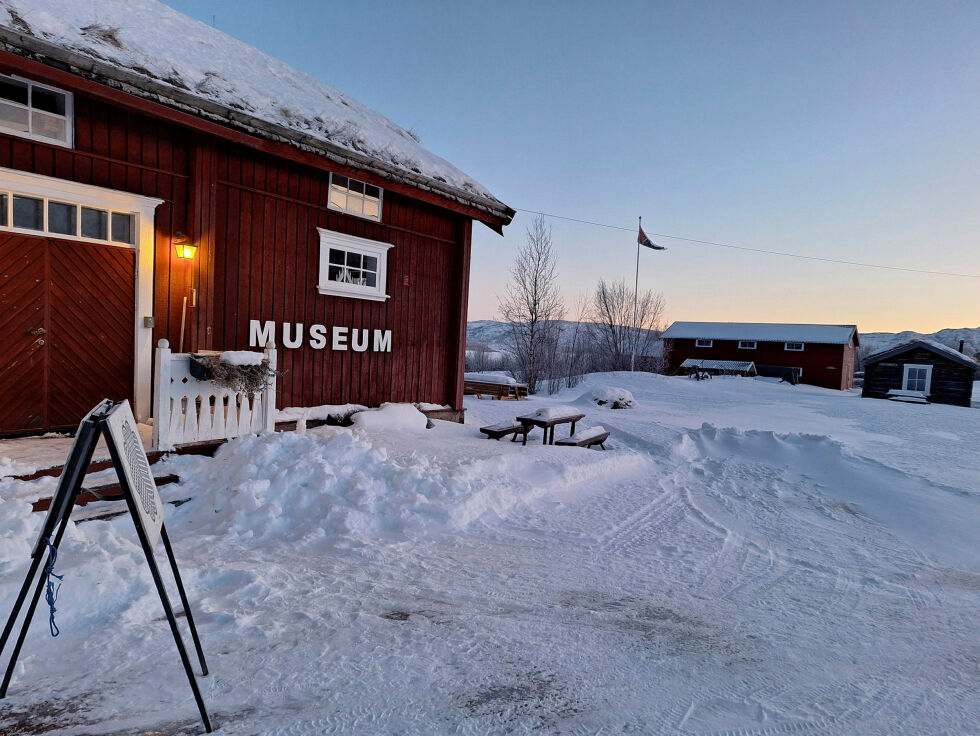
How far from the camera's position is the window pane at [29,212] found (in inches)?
207

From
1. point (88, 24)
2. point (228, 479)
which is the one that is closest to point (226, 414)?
point (228, 479)

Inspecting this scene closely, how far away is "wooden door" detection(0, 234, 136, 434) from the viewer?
530cm

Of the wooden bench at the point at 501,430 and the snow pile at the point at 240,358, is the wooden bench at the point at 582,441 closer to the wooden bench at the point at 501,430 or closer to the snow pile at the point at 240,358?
the wooden bench at the point at 501,430

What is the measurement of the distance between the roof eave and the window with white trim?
135 cm

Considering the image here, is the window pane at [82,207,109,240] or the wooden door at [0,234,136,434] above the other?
the window pane at [82,207,109,240]

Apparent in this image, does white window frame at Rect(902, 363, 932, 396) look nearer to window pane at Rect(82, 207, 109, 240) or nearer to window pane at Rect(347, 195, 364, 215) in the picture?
window pane at Rect(347, 195, 364, 215)

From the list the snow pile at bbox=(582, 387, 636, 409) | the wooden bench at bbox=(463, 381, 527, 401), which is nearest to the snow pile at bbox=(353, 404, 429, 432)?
the wooden bench at bbox=(463, 381, 527, 401)

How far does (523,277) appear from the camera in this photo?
954 inches

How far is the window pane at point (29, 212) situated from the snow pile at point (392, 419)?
174 inches

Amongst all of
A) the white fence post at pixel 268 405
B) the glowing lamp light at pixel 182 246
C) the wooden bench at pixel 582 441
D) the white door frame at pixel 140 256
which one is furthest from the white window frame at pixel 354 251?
the wooden bench at pixel 582 441

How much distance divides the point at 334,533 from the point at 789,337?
37446 mm

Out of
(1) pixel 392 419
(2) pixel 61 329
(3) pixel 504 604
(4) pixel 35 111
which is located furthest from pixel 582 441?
(4) pixel 35 111

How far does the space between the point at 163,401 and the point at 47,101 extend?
3316 mm

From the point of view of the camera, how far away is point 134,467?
218 centimetres
